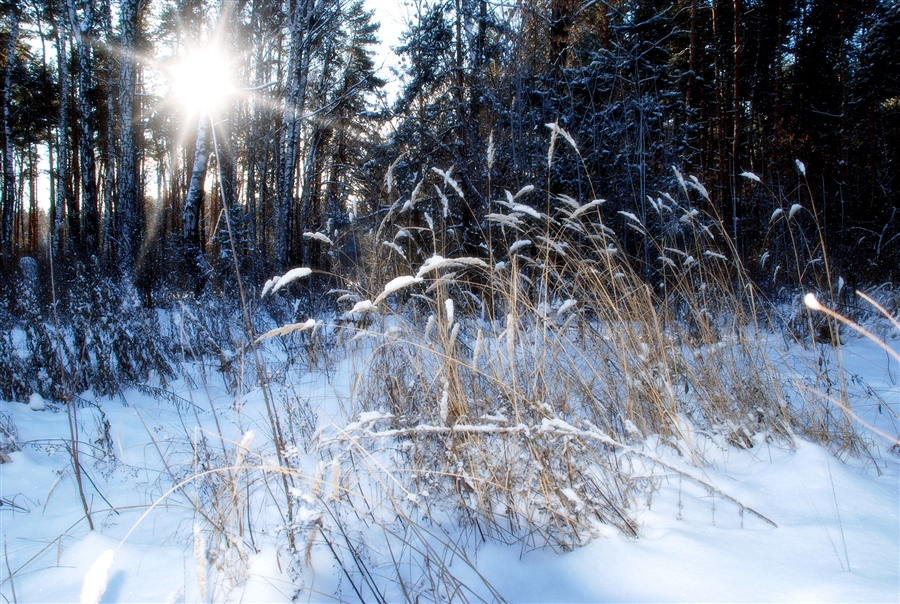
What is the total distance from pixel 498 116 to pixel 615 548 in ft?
15.2

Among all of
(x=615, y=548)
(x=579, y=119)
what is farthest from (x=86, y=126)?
(x=615, y=548)

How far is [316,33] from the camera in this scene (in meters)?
8.46

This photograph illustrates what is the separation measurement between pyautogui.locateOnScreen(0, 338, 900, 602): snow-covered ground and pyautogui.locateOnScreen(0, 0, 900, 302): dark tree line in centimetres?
92

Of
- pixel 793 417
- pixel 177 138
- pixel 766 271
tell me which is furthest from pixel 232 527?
pixel 177 138

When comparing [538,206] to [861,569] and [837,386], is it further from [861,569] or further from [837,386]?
[861,569]

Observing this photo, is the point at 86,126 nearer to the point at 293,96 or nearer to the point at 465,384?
the point at 293,96

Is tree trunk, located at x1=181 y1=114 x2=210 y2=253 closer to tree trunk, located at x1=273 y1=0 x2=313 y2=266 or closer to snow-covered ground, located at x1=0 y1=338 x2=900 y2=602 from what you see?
tree trunk, located at x1=273 y1=0 x2=313 y2=266

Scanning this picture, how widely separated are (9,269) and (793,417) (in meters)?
9.35

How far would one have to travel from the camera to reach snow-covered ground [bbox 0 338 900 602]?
0.96 meters

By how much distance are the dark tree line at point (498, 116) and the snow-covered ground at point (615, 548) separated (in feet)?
3.02

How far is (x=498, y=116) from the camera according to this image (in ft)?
16.0

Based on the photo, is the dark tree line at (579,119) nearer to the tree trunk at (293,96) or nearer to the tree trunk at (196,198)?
the tree trunk at (293,96)

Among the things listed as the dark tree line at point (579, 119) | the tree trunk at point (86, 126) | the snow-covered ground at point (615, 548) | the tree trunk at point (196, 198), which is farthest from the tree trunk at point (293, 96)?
the snow-covered ground at point (615, 548)

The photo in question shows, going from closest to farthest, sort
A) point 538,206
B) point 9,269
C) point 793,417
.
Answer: point 793,417, point 538,206, point 9,269
